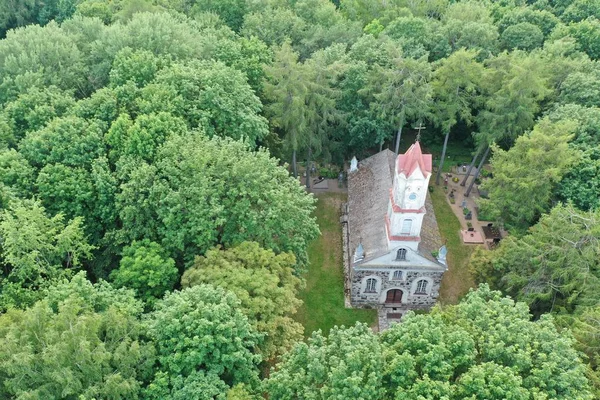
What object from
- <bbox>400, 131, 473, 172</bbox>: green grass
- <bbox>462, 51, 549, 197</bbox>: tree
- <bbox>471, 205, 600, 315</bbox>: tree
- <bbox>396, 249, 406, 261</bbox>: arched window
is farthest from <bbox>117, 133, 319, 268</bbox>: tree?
<bbox>400, 131, 473, 172</bbox>: green grass

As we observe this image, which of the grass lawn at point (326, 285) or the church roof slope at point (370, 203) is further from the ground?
the church roof slope at point (370, 203)

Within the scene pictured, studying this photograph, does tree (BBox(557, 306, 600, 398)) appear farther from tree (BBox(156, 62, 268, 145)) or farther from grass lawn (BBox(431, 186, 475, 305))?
tree (BBox(156, 62, 268, 145))

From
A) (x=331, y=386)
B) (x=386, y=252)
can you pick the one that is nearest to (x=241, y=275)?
(x=331, y=386)

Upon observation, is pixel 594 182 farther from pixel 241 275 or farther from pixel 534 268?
pixel 241 275

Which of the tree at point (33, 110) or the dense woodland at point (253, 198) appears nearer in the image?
the dense woodland at point (253, 198)

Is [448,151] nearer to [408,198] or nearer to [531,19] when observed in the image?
[531,19]

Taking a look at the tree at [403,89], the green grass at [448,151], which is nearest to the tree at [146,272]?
the tree at [403,89]

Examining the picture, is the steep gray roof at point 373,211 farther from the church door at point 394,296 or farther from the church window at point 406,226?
the church door at point 394,296
